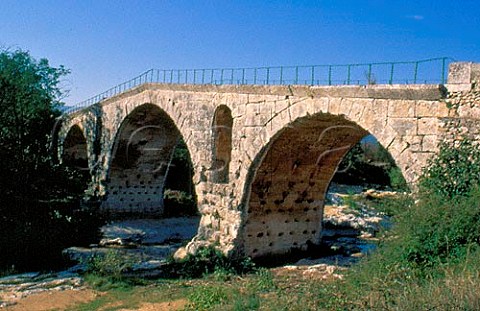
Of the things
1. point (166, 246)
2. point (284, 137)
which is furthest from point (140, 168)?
point (284, 137)

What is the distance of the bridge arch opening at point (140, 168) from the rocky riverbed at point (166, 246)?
1.04 m

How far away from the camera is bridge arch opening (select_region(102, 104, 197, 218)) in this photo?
22.8 meters

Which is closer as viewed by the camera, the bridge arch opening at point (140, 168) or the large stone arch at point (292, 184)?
the large stone arch at point (292, 184)

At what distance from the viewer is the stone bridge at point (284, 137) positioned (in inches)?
358

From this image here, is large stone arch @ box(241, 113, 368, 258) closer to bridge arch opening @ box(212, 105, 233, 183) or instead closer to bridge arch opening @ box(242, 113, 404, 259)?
bridge arch opening @ box(242, 113, 404, 259)

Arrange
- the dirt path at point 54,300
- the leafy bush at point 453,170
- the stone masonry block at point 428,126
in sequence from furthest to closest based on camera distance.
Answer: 1. the dirt path at point 54,300
2. the stone masonry block at point 428,126
3. the leafy bush at point 453,170

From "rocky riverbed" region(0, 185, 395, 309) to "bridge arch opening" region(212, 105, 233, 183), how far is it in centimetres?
295

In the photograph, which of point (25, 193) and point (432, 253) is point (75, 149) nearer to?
point (25, 193)

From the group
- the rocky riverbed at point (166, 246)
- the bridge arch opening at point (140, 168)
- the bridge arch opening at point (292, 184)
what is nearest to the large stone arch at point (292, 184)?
the bridge arch opening at point (292, 184)

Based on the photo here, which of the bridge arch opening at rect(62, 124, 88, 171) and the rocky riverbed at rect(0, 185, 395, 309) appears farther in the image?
the bridge arch opening at rect(62, 124, 88, 171)

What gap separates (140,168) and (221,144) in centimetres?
1013

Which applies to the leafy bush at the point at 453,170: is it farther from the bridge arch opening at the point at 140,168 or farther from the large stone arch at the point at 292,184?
the bridge arch opening at the point at 140,168

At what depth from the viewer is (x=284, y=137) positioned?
42.2 feet

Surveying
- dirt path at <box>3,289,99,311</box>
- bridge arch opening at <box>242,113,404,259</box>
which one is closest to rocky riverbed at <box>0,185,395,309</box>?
dirt path at <box>3,289,99,311</box>
